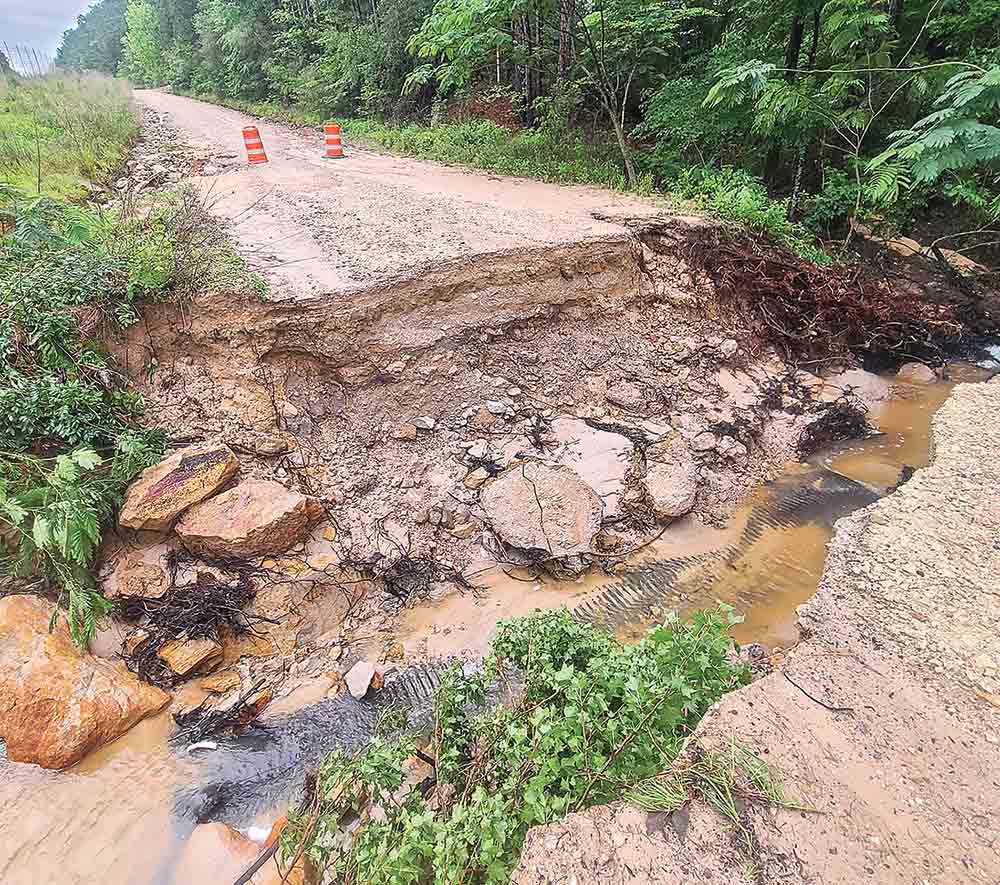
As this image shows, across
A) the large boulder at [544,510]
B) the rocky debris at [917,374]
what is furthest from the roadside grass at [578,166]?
the large boulder at [544,510]

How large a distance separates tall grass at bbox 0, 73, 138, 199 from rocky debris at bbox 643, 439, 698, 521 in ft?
22.7

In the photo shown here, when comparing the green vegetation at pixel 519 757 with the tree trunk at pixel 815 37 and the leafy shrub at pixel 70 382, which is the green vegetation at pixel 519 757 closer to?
the leafy shrub at pixel 70 382

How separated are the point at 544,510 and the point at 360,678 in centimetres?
178

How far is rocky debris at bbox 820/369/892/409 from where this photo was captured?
19.6ft

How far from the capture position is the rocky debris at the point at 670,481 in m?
4.51

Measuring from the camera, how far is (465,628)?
151 inches

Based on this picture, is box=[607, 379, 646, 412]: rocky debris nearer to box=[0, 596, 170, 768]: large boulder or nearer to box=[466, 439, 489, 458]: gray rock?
box=[466, 439, 489, 458]: gray rock

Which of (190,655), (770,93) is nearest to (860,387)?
(770,93)

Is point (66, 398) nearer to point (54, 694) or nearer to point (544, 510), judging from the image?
point (54, 694)

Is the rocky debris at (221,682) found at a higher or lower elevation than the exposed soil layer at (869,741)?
lower

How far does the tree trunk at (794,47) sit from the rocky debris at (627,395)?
472cm

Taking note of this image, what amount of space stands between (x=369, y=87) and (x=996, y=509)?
16.2 metres

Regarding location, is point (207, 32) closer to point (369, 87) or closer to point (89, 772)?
point (369, 87)

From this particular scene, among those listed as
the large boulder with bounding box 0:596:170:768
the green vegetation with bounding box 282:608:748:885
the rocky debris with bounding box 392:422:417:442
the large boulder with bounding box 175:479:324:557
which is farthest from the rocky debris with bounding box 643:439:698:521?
the large boulder with bounding box 0:596:170:768
